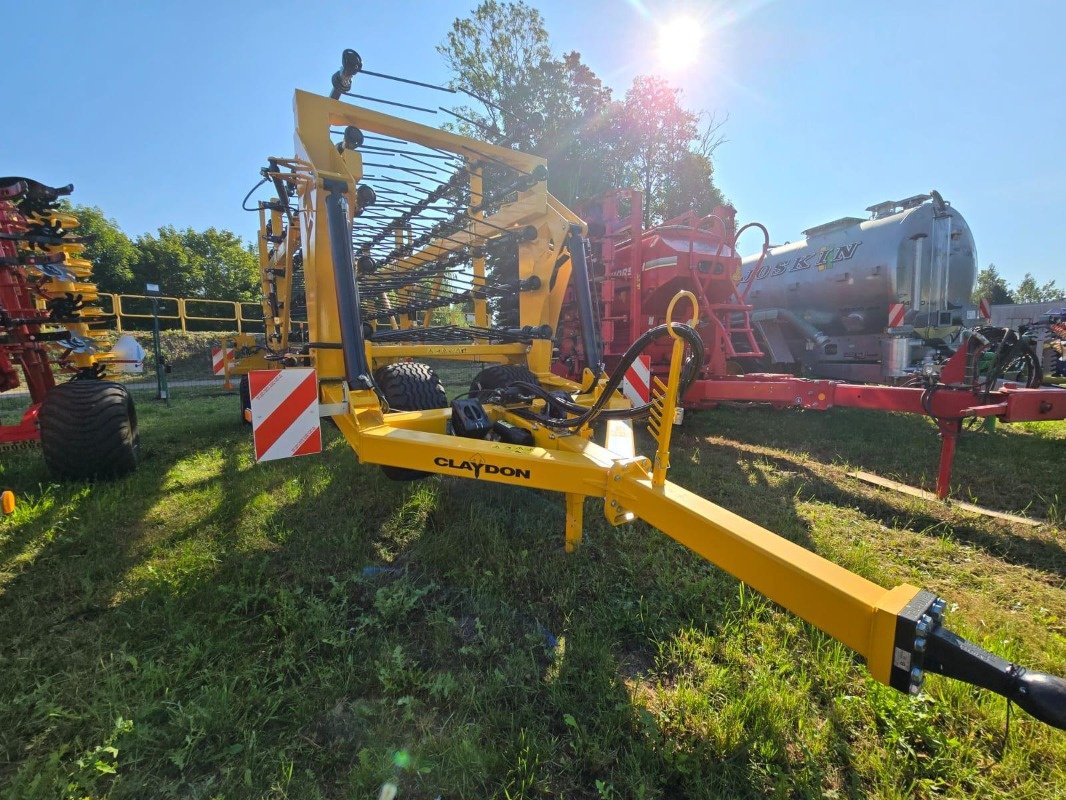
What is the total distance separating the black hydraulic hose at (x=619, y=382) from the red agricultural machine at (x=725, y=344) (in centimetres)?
96

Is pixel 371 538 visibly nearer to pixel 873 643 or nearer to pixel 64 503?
pixel 64 503

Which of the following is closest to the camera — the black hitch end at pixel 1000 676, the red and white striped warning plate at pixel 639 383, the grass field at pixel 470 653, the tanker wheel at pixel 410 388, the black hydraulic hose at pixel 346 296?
the black hitch end at pixel 1000 676

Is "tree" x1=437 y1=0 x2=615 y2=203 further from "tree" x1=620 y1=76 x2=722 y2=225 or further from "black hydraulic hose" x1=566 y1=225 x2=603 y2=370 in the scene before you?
"black hydraulic hose" x1=566 y1=225 x2=603 y2=370

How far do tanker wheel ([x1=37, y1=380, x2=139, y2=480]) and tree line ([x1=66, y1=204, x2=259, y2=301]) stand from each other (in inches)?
1142

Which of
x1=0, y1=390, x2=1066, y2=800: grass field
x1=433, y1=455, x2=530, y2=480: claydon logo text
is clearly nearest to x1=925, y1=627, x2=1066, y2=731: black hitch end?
x1=0, y1=390, x2=1066, y2=800: grass field

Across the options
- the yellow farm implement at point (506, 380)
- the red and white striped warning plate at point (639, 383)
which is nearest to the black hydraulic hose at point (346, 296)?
the yellow farm implement at point (506, 380)

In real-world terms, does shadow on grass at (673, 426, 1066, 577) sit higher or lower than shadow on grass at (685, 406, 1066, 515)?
lower

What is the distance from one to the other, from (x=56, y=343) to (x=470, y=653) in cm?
454

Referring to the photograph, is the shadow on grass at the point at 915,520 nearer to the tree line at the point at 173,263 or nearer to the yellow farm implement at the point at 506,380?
the yellow farm implement at the point at 506,380

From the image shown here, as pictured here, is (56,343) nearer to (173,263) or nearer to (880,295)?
(880,295)

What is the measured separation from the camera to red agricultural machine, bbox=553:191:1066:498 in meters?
3.47

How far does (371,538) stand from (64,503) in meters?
2.21

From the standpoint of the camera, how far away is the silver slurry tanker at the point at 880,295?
7.68 metres

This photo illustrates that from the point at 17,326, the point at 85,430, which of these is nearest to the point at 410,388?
the point at 85,430
